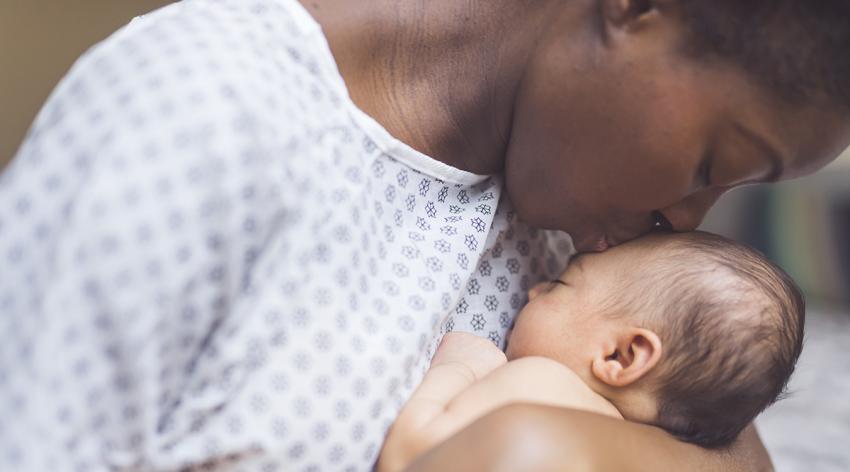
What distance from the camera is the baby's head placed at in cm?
102

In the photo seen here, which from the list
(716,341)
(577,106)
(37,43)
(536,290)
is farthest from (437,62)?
(37,43)

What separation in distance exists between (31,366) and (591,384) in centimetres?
64

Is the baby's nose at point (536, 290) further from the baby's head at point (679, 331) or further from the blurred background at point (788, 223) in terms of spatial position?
the blurred background at point (788, 223)

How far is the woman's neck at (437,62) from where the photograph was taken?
956mm

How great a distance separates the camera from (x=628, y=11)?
90 centimetres

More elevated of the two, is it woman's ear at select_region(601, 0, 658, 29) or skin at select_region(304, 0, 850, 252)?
woman's ear at select_region(601, 0, 658, 29)

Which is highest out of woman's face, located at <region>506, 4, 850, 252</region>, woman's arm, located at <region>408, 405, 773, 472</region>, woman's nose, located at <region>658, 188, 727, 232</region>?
woman's face, located at <region>506, 4, 850, 252</region>

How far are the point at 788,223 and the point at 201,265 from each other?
2809 millimetres

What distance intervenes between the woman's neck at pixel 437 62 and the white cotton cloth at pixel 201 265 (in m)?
0.05

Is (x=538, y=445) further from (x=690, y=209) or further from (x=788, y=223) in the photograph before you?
(x=788, y=223)

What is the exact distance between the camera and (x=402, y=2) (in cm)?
98

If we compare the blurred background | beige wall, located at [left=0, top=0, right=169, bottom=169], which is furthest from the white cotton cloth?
beige wall, located at [left=0, top=0, right=169, bottom=169]

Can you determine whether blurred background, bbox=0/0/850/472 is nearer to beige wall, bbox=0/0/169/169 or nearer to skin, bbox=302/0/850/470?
beige wall, bbox=0/0/169/169

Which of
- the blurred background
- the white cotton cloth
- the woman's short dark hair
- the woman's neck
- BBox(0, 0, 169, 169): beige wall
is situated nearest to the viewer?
the white cotton cloth
